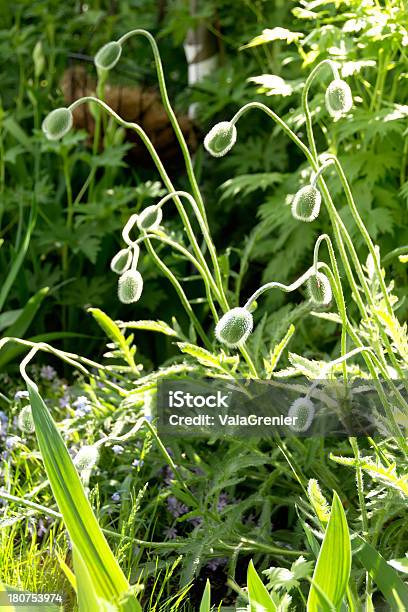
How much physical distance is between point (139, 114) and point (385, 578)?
2.28 metres

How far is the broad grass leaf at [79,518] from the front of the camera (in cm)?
127

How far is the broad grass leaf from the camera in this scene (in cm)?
127

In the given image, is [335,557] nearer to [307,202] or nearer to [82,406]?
[307,202]

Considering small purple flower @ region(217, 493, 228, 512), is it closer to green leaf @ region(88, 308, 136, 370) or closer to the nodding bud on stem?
green leaf @ region(88, 308, 136, 370)

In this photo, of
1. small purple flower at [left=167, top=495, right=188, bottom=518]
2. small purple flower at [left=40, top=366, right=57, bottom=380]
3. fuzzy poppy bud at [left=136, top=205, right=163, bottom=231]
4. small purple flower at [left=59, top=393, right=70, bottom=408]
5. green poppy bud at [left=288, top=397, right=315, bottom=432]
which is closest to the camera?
green poppy bud at [left=288, top=397, right=315, bottom=432]

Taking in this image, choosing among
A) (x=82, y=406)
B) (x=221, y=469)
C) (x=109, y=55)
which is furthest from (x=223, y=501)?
(x=109, y=55)

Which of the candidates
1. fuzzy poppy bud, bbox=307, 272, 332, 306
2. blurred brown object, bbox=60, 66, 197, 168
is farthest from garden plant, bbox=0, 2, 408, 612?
blurred brown object, bbox=60, 66, 197, 168

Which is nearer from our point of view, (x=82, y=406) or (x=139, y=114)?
(x=82, y=406)

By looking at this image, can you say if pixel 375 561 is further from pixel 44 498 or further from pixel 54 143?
pixel 54 143

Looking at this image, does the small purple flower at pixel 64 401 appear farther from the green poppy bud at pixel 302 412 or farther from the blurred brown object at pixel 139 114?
the blurred brown object at pixel 139 114

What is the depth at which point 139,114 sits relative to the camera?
328 cm

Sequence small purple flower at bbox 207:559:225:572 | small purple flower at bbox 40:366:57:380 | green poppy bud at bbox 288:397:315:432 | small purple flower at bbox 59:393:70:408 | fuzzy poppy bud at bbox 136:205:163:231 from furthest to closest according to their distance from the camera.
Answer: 1. small purple flower at bbox 40:366:57:380
2. small purple flower at bbox 59:393:70:408
3. small purple flower at bbox 207:559:225:572
4. fuzzy poppy bud at bbox 136:205:163:231
5. green poppy bud at bbox 288:397:315:432

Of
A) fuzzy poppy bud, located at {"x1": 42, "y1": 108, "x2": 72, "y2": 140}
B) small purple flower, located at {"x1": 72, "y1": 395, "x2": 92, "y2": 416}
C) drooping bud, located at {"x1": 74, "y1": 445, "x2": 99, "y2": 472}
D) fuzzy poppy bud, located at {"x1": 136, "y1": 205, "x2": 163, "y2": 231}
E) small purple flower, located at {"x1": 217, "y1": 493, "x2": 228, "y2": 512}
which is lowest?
small purple flower, located at {"x1": 217, "y1": 493, "x2": 228, "y2": 512}

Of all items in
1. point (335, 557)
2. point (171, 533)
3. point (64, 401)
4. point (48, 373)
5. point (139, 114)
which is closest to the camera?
point (335, 557)
